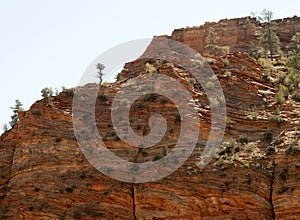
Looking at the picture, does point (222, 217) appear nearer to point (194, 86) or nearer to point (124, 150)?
point (124, 150)

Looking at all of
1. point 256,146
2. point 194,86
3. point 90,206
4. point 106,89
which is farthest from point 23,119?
point 256,146

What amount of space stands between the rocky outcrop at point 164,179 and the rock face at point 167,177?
6 cm

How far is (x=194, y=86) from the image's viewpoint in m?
46.2

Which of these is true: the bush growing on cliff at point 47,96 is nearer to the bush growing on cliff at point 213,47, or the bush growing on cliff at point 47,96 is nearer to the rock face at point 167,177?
the rock face at point 167,177

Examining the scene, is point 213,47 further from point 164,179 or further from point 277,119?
point 164,179

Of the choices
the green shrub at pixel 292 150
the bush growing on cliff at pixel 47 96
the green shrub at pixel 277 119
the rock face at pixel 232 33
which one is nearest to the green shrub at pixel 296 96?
the green shrub at pixel 277 119

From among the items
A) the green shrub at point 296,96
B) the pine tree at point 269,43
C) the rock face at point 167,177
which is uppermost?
the pine tree at point 269,43

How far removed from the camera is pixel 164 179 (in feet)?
Answer: 121

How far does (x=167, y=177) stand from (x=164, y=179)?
0.78 feet

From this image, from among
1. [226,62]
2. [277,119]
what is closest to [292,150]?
[277,119]

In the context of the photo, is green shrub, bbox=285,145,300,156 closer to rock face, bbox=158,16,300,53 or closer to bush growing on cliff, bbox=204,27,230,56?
bush growing on cliff, bbox=204,27,230,56

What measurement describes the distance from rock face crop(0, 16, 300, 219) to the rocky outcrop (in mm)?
62

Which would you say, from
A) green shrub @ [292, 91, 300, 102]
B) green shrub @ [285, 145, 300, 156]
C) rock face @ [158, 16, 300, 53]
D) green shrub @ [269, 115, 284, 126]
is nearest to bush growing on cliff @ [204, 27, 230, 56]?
rock face @ [158, 16, 300, 53]

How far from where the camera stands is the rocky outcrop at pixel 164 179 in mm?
34938
